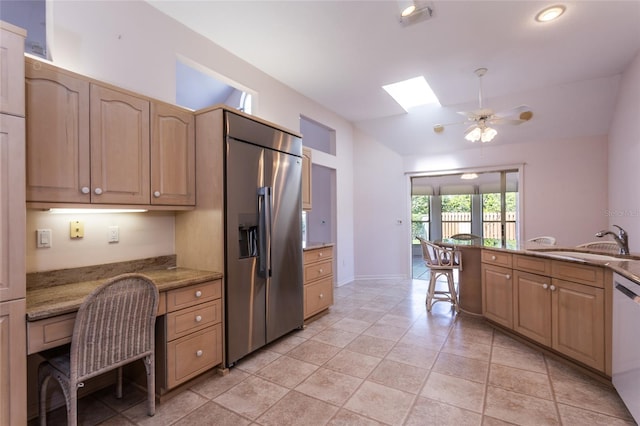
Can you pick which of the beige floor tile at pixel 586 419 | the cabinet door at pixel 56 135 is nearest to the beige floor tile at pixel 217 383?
the cabinet door at pixel 56 135

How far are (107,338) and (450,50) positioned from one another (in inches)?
153

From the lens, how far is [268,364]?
8.38ft

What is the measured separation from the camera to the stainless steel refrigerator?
2461 millimetres

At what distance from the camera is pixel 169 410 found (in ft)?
6.43

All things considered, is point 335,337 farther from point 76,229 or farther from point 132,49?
point 132,49

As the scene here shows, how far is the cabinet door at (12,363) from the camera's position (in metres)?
1.40

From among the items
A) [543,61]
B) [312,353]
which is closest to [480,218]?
[543,61]

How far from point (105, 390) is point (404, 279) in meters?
4.82

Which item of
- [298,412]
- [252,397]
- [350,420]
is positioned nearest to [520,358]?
[350,420]

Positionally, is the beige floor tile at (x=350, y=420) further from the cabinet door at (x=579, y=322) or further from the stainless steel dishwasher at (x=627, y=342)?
the cabinet door at (x=579, y=322)

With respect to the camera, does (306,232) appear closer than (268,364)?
No

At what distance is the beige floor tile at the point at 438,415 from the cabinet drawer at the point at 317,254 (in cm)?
183

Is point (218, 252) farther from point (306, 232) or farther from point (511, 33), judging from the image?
point (306, 232)

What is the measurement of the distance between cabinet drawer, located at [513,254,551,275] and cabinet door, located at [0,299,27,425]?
354 cm
